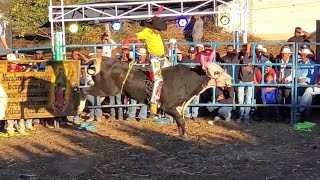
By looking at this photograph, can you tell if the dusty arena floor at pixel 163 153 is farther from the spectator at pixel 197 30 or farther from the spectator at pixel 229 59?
the spectator at pixel 197 30

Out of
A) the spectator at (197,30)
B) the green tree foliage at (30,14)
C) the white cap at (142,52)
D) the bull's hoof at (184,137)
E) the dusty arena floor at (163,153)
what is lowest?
the dusty arena floor at (163,153)

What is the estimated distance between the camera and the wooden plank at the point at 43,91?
11.9 metres

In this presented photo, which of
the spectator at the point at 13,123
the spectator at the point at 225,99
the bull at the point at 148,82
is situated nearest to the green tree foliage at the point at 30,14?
the spectator at the point at 13,123

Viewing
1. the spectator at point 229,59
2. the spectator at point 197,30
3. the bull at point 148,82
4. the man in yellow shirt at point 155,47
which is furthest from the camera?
the spectator at point 197,30

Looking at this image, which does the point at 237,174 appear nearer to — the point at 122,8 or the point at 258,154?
the point at 258,154

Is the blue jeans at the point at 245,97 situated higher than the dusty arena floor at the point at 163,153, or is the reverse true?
the blue jeans at the point at 245,97

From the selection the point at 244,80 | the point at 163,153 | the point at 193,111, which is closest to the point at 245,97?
the point at 244,80

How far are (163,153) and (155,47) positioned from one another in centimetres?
182

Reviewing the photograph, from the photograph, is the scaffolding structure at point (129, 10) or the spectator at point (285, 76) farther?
the scaffolding structure at point (129, 10)

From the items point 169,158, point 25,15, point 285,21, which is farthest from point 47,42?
point 169,158

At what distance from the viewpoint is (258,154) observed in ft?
32.6

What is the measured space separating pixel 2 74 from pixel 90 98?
7.17ft

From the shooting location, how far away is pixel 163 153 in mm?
10078

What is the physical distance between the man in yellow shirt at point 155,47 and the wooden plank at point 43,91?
2.72 m
